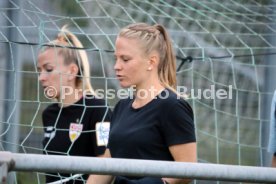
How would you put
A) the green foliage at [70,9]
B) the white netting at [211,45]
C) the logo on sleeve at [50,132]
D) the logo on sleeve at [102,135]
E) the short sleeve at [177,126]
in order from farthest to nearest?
the green foliage at [70,9]
the white netting at [211,45]
the logo on sleeve at [50,132]
the logo on sleeve at [102,135]
the short sleeve at [177,126]

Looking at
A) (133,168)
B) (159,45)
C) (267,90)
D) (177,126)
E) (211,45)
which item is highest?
(211,45)

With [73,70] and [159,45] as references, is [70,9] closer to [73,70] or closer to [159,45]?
[73,70]

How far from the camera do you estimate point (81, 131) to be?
4.07 m

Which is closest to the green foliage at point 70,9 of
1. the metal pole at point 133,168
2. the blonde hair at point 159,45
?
the blonde hair at point 159,45

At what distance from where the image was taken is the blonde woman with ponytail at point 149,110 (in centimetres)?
311

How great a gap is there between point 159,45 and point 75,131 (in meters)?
0.89

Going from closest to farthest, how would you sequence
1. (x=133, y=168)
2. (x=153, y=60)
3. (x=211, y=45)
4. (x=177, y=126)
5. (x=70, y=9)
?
(x=133, y=168)
(x=177, y=126)
(x=153, y=60)
(x=211, y=45)
(x=70, y=9)

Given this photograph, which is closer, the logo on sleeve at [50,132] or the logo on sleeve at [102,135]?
the logo on sleeve at [102,135]

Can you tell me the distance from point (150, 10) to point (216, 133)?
0.92 metres

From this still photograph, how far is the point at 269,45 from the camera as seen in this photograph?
5.00 metres

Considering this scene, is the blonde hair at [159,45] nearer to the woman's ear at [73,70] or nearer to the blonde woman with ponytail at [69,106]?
the blonde woman with ponytail at [69,106]

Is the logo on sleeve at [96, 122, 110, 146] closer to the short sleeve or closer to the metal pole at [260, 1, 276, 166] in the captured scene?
the short sleeve

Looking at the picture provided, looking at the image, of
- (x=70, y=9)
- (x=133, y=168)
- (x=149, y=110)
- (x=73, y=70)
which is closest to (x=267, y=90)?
(x=73, y=70)

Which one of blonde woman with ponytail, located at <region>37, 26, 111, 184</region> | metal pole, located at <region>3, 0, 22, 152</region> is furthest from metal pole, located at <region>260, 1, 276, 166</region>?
metal pole, located at <region>3, 0, 22, 152</region>
